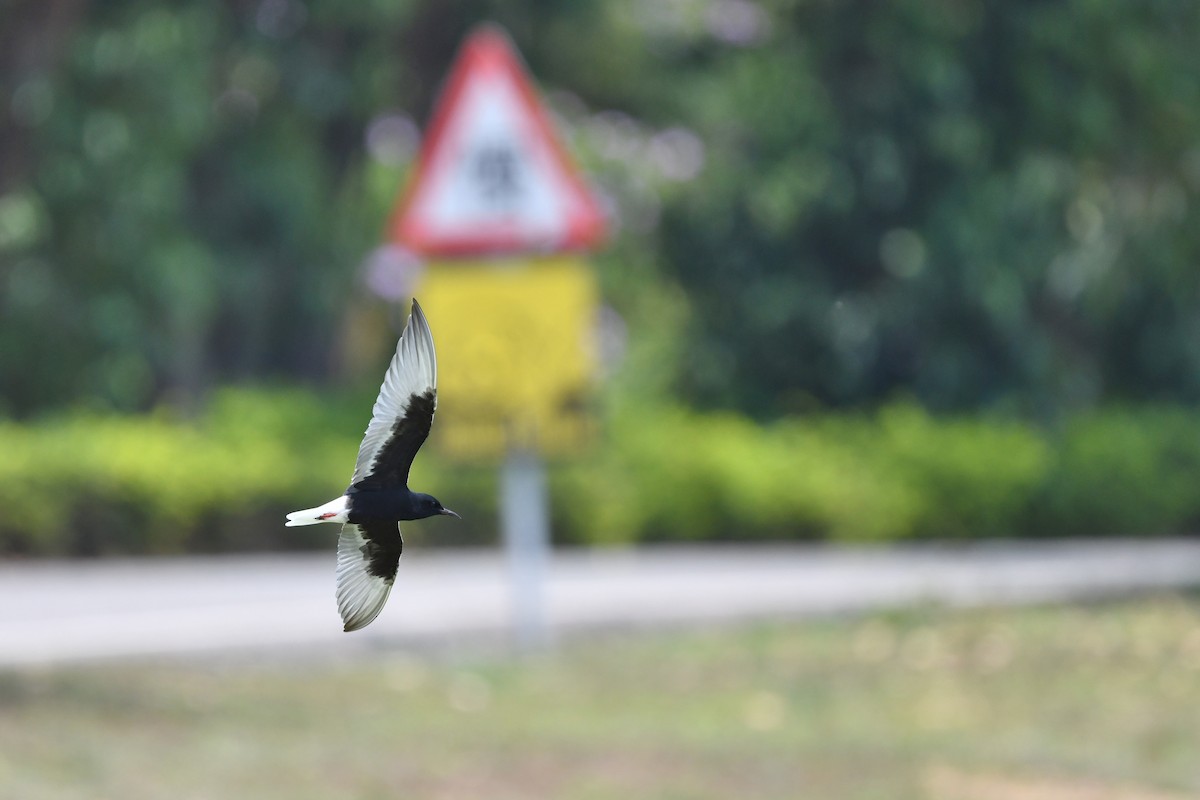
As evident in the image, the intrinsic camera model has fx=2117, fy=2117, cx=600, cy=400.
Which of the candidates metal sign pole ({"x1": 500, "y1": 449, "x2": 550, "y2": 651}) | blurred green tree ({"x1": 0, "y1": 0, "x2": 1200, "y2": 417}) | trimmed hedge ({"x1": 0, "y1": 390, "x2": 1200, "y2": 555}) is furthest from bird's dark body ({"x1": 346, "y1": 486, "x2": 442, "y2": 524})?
trimmed hedge ({"x1": 0, "y1": 390, "x2": 1200, "y2": 555})

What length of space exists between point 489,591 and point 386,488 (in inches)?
422

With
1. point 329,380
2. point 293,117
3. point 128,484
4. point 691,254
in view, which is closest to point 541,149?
point 128,484

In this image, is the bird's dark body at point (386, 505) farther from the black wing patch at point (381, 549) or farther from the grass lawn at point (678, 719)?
the grass lawn at point (678, 719)

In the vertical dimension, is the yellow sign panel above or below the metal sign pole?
above

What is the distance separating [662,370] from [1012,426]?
3.50 metres

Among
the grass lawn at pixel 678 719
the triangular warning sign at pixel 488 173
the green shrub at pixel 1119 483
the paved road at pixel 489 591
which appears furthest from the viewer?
the green shrub at pixel 1119 483

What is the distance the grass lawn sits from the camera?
703 centimetres

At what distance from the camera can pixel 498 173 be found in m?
9.40

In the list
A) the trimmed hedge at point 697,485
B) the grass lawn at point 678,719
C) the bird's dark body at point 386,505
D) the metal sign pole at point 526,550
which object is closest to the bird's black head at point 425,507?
the bird's dark body at point 386,505

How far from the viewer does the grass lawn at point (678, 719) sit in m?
7.03

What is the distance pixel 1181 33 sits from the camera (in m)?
15.6

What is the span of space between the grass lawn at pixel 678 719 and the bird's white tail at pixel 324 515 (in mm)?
5277

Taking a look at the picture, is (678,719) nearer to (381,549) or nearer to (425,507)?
(381,549)

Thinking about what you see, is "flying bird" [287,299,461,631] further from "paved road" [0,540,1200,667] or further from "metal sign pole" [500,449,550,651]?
"metal sign pole" [500,449,550,651]
